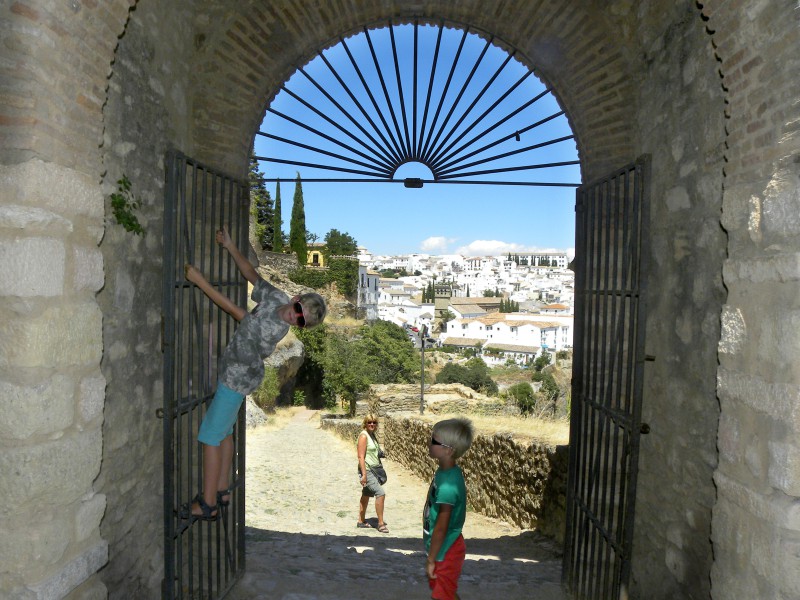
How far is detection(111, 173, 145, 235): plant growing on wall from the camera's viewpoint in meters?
3.33

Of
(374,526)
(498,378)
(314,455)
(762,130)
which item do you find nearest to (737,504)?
(762,130)

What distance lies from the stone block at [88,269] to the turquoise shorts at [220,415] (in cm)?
109

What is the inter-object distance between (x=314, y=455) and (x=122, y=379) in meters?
11.1

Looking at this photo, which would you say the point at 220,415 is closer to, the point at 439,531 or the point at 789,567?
the point at 439,531

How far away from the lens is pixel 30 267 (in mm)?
2498

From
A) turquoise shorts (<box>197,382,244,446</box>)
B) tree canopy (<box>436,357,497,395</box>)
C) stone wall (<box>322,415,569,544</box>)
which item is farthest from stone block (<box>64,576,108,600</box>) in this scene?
tree canopy (<box>436,357,497,395</box>)

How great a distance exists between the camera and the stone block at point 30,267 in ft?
8.06

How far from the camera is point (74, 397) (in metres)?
2.77

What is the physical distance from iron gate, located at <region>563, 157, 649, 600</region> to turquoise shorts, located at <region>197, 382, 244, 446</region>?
2322 millimetres

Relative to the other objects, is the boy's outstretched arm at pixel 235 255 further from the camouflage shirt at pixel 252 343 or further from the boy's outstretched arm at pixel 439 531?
the boy's outstretched arm at pixel 439 531

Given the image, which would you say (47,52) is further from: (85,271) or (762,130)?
(762,130)

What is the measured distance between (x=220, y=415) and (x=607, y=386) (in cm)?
247

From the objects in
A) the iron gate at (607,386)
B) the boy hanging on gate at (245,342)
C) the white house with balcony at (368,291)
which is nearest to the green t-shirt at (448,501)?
the iron gate at (607,386)

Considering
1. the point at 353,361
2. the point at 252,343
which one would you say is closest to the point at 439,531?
the point at 252,343
